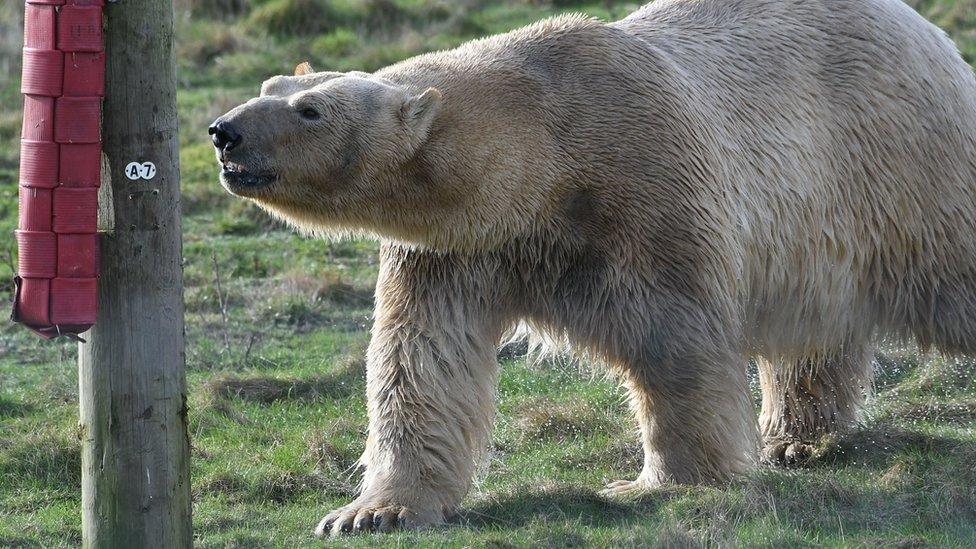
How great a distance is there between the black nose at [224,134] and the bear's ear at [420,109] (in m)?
0.74

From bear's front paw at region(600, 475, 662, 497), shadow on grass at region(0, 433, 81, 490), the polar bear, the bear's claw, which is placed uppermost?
the polar bear

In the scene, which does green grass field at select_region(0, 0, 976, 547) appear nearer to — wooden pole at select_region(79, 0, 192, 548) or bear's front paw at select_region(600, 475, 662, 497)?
bear's front paw at select_region(600, 475, 662, 497)

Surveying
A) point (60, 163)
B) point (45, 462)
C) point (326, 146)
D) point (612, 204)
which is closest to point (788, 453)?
point (612, 204)

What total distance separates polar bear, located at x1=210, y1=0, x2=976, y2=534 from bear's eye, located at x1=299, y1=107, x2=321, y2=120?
0.6 inches

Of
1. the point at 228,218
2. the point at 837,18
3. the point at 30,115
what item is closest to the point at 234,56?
the point at 228,218

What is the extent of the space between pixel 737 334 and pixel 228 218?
6689mm

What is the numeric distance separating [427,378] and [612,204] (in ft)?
3.83

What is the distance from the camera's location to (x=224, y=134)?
5.69 meters

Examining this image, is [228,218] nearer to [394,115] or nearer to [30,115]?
[394,115]

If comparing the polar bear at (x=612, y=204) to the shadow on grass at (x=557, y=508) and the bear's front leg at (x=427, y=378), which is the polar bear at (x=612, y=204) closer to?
the bear's front leg at (x=427, y=378)

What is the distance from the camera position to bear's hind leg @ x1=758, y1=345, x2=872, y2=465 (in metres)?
7.91

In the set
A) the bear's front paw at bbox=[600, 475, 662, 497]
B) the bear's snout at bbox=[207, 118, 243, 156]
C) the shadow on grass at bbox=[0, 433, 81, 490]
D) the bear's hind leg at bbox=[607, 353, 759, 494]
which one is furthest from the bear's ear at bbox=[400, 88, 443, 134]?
the shadow on grass at bbox=[0, 433, 81, 490]

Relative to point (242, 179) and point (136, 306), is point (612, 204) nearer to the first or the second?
point (242, 179)

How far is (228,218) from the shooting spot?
40.4 ft
